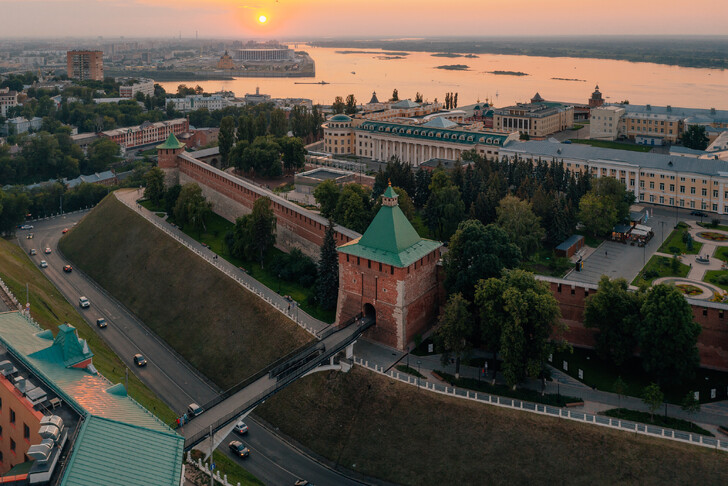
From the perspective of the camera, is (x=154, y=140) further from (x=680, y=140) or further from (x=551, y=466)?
(x=551, y=466)

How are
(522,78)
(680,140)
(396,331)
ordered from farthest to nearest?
1. (522,78)
2. (680,140)
3. (396,331)

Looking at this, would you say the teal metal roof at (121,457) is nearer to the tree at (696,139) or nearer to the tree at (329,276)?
the tree at (329,276)

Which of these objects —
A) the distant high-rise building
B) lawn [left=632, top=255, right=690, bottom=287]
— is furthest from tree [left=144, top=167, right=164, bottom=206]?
the distant high-rise building

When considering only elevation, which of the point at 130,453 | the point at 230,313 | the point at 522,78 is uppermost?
the point at 522,78

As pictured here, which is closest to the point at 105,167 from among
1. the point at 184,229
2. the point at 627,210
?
the point at 184,229

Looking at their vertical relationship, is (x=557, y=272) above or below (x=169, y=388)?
above

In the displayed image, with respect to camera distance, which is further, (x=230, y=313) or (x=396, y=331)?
(x=230, y=313)

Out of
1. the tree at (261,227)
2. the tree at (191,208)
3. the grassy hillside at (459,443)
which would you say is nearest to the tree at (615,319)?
the grassy hillside at (459,443)
